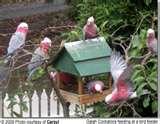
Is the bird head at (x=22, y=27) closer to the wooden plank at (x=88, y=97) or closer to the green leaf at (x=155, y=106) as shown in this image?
the wooden plank at (x=88, y=97)

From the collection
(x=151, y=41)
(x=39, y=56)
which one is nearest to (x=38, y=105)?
(x=39, y=56)

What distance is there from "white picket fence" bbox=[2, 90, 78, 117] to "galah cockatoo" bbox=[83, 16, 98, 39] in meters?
0.43

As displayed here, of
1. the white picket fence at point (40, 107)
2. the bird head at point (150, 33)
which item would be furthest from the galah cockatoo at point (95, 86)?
the bird head at point (150, 33)

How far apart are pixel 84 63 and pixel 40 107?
42 centimetres

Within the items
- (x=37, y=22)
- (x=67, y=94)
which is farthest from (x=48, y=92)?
(x=37, y=22)

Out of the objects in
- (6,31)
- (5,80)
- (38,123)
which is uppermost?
(6,31)

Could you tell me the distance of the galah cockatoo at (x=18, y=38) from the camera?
160 inches

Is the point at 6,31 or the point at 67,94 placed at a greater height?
the point at 6,31

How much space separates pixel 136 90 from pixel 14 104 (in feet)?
2.61

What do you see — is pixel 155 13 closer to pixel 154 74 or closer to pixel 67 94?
pixel 154 74

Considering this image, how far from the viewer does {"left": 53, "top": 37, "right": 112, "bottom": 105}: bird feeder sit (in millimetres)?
3988

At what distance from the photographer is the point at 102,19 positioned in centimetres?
411

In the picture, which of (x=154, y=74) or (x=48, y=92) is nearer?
(x=154, y=74)

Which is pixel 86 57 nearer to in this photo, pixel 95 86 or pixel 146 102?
pixel 95 86
